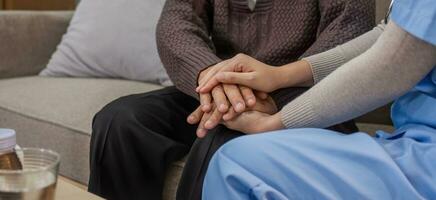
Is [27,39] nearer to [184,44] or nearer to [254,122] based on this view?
[184,44]

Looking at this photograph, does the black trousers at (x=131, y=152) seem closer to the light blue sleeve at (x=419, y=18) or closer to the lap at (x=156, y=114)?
the lap at (x=156, y=114)

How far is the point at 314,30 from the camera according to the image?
49.5 inches

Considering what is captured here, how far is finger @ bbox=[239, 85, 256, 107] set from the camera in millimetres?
1036

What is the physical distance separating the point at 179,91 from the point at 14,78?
29.9 inches

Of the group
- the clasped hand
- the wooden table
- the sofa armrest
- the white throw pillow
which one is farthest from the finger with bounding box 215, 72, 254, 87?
A: the sofa armrest

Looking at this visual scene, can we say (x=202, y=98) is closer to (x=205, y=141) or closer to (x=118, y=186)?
(x=205, y=141)

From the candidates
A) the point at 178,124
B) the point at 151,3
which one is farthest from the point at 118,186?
the point at 151,3

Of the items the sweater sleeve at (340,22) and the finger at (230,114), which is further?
the sweater sleeve at (340,22)

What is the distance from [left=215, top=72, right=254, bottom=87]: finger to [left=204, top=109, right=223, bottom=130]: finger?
0.06 meters

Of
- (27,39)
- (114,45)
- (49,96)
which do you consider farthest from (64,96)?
(27,39)

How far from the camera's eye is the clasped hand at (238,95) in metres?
1.03

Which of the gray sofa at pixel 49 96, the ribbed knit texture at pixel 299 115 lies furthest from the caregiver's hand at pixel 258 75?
the gray sofa at pixel 49 96

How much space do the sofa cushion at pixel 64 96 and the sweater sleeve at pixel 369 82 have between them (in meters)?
0.63

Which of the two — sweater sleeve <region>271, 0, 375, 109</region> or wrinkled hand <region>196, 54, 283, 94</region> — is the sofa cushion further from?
sweater sleeve <region>271, 0, 375, 109</region>
